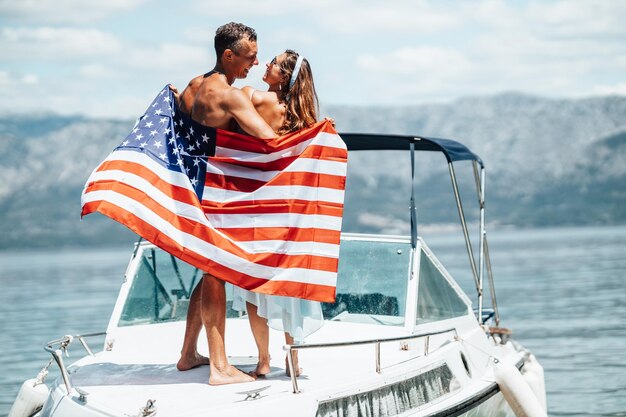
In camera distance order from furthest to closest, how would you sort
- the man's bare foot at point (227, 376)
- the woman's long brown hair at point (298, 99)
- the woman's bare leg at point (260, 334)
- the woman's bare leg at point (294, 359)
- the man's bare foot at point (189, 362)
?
the man's bare foot at point (189, 362), the woman's long brown hair at point (298, 99), the woman's bare leg at point (260, 334), the man's bare foot at point (227, 376), the woman's bare leg at point (294, 359)

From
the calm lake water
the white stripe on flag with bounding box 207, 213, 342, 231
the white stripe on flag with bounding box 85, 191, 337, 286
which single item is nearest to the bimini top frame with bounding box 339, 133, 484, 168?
the white stripe on flag with bounding box 207, 213, 342, 231

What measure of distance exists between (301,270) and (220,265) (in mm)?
564

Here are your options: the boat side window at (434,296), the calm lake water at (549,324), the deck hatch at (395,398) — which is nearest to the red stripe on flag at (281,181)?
the deck hatch at (395,398)

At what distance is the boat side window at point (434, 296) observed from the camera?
915 centimetres

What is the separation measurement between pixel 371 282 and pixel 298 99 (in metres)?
2.24

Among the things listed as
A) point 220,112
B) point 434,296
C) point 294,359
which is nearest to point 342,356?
point 294,359

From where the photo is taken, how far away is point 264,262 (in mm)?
7223

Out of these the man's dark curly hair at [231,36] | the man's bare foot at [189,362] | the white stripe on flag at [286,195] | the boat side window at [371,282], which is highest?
the man's dark curly hair at [231,36]

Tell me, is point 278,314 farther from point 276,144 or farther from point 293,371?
point 276,144

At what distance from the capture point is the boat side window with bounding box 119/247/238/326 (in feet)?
30.7

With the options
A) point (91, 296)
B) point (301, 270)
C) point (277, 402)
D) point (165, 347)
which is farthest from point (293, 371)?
point (91, 296)

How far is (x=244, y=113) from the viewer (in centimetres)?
730

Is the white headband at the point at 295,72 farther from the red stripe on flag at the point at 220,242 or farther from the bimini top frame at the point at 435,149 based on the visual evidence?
the bimini top frame at the point at 435,149

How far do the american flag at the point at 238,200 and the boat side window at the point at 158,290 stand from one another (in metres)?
2.14
